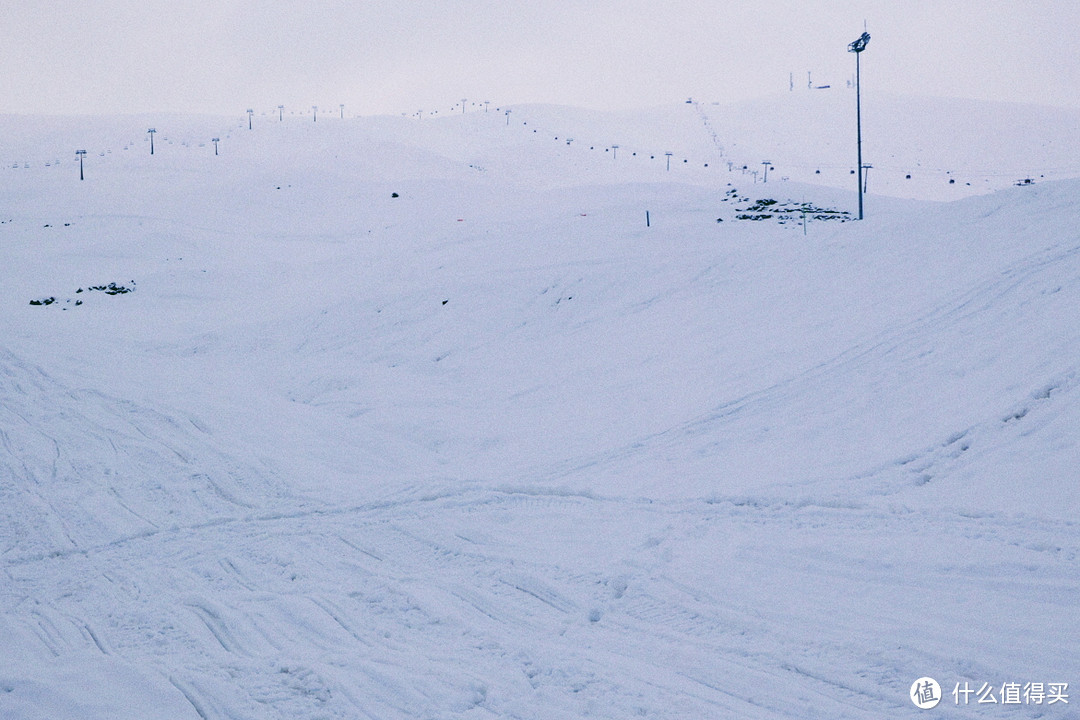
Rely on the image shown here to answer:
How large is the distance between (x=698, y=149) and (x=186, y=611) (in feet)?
234

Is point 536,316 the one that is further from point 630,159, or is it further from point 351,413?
point 630,159

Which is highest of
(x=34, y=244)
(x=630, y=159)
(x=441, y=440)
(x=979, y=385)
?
(x=630, y=159)

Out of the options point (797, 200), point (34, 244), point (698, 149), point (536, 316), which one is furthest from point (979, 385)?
point (698, 149)

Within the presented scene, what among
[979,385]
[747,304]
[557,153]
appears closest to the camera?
[979,385]

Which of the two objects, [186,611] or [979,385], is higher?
[979,385]

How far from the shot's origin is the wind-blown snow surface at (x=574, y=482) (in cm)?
547

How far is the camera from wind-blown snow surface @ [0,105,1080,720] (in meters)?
5.47

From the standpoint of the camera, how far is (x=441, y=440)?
12.5 metres

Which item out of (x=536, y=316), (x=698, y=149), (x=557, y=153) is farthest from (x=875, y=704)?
(x=698, y=149)

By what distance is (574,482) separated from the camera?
10.2 m

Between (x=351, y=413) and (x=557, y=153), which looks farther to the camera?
(x=557, y=153)

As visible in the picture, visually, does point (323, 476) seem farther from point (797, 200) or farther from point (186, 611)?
point (797, 200)

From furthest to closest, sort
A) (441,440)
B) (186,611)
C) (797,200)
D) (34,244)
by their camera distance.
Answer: (34,244)
(797,200)
(441,440)
(186,611)

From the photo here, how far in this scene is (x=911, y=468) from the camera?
27.9ft
